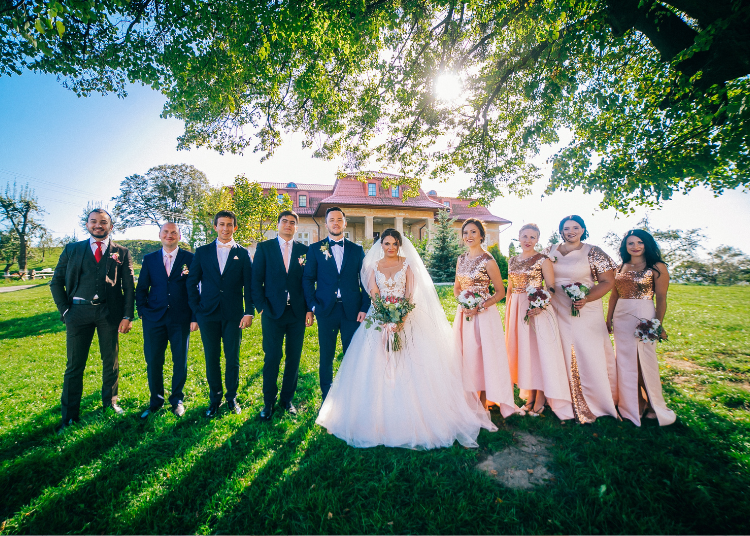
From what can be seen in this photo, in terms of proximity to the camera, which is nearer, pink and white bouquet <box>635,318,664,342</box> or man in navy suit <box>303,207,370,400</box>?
pink and white bouquet <box>635,318,664,342</box>

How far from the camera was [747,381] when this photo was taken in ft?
17.7

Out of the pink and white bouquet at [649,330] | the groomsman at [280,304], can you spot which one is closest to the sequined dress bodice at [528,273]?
the pink and white bouquet at [649,330]

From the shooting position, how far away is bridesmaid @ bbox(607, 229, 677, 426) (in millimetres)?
4102

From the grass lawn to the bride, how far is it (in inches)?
8.7

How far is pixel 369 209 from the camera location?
30141mm

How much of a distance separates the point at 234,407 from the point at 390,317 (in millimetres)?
2776

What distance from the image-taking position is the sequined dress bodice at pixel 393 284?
432cm

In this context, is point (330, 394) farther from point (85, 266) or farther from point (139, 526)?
point (85, 266)

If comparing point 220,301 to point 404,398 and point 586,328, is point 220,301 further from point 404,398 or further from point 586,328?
point 586,328

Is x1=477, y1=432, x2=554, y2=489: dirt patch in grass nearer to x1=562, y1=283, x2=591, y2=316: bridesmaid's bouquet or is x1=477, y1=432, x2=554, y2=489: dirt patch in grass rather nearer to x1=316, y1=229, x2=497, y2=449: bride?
x1=316, y1=229, x2=497, y2=449: bride

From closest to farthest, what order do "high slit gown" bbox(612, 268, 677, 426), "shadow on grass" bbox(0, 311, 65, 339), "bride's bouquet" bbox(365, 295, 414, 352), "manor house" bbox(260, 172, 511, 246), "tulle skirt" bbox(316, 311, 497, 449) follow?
"tulle skirt" bbox(316, 311, 497, 449), "bride's bouquet" bbox(365, 295, 414, 352), "high slit gown" bbox(612, 268, 677, 426), "shadow on grass" bbox(0, 311, 65, 339), "manor house" bbox(260, 172, 511, 246)

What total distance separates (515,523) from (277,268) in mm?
3856

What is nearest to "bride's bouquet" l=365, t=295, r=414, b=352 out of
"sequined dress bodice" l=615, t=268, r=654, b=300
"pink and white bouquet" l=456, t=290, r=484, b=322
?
"pink and white bouquet" l=456, t=290, r=484, b=322

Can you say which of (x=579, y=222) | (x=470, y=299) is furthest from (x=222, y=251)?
(x=579, y=222)
